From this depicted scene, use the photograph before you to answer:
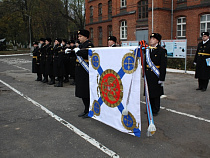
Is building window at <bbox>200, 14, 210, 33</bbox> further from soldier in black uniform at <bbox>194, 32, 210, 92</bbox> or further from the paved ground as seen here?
the paved ground

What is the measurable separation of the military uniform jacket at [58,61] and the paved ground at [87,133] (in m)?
2.79

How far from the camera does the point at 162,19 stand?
2445 centimetres

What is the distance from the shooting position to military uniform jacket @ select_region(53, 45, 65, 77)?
9.51m

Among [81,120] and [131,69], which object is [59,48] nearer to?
[81,120]

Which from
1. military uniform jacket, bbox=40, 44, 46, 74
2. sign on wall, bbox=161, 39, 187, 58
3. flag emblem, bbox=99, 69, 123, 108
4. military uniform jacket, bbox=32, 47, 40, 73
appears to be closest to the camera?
flag emblem, bbox=99, 69, 123, 108

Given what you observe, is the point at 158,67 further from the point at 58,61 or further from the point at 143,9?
the point at 143,9

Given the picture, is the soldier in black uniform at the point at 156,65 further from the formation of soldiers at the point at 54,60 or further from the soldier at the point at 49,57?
the soldier at the point at 49,57

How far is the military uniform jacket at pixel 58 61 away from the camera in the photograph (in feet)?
31.2

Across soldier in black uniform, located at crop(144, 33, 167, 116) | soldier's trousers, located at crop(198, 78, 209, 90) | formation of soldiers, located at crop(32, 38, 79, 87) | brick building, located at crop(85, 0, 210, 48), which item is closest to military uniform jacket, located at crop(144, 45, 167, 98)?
soldier in black uniform, located at crop(144, 33, 167, 116)

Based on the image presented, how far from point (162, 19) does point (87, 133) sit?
2253 centimetres

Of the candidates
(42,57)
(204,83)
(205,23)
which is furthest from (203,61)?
(205,23)

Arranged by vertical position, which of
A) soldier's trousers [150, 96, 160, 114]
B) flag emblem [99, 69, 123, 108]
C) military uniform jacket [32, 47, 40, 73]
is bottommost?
soldier's trousers [150, 96, 160, 114]

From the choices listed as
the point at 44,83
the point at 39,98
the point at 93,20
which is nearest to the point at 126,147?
the point at 39,98

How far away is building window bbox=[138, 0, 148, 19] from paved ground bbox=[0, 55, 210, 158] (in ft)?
68.8
